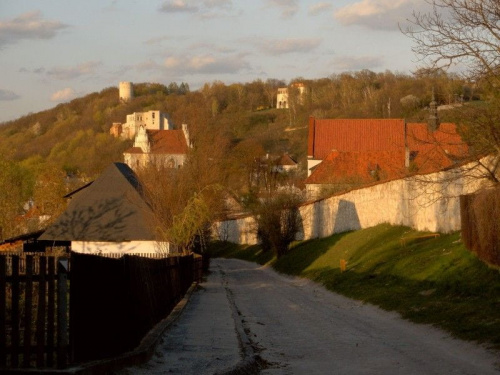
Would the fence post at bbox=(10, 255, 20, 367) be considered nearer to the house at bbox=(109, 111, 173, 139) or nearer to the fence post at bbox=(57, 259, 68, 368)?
the fence post at bbox=(57, 259, 68, 368)

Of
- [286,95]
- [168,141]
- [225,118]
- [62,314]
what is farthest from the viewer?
[286,95]

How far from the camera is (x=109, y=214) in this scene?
154 feet

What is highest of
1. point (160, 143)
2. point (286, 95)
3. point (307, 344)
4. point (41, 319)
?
point (286, 95)

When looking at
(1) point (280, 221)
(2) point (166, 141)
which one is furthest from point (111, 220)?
(2) point (166, 141)

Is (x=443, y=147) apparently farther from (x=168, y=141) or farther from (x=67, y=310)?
(x=168, y=141)

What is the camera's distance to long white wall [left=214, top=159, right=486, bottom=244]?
31.2m

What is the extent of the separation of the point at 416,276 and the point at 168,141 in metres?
92.6

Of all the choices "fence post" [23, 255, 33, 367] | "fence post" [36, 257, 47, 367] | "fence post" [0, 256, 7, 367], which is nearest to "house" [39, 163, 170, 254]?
"fence post" [36, 257, 47, 367]

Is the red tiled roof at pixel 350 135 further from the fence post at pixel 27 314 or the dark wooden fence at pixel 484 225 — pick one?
the fence post at pixel 27 314

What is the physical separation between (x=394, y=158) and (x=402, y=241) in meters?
35.5

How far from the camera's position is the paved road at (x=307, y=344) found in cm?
1263

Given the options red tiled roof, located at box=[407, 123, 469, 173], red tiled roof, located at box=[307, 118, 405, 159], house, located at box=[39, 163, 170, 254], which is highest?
red tiled roof, located at box=[307, 118, 405, 159]

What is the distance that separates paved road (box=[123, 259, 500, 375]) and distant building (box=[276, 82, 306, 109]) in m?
149

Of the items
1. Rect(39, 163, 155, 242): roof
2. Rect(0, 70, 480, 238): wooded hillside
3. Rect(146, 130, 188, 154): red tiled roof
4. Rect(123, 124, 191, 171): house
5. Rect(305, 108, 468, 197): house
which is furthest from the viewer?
Rect(0, 70, 480, 238): wooded hillside
